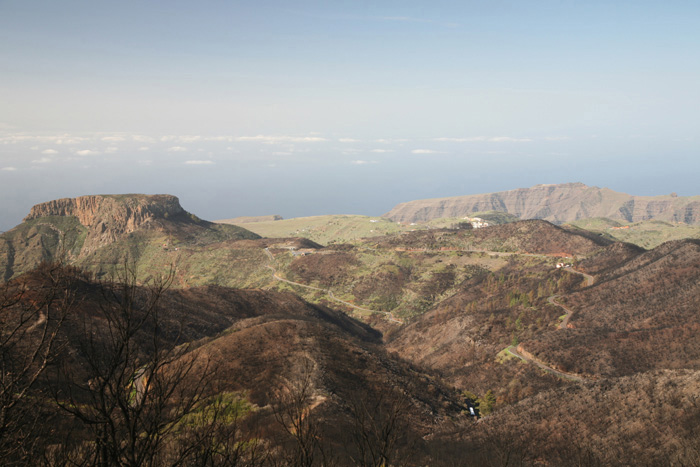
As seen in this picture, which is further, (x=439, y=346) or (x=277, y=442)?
(x=439, y=346)

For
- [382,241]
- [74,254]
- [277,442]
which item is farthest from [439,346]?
[74,254]

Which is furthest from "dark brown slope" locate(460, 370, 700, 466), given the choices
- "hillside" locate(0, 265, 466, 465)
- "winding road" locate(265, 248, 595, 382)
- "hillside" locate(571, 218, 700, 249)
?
"hillside" locate(571, 218, 700, 249)

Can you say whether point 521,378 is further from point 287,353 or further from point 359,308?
point 359,308

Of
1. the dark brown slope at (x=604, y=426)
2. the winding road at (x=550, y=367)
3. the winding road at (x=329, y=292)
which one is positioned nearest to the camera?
the dark brown slope at (x=604, y=426)

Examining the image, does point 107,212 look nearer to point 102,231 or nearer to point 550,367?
point 102,231

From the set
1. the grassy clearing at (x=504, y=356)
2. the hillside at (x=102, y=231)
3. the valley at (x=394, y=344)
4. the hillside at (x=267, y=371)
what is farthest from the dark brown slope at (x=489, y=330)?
the hillside at (x=102, y=231)

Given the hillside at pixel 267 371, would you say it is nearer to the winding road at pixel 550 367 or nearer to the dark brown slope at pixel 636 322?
the winding road at pixel 550 367
